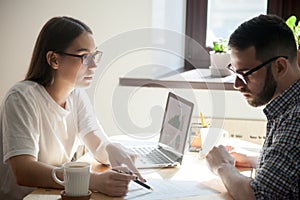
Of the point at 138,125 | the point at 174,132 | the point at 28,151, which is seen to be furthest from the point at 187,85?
the point at 28,151

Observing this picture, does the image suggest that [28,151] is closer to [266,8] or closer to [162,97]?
[162,97]

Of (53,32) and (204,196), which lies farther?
(53,32)

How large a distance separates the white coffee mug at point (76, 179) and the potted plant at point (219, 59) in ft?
5.86

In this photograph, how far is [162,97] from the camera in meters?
3.05

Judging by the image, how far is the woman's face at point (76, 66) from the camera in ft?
6.47

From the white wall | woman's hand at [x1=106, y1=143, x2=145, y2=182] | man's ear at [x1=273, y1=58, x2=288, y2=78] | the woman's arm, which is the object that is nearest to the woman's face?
woman's hand at [x1=106, y1=143, x2=145, y2=182]

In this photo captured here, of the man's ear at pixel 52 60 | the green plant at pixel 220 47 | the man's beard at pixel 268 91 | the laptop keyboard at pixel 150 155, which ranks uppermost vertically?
the man's ear at pixel 52 60

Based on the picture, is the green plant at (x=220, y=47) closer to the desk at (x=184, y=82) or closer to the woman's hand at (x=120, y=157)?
the desk at (x=184, y=82)

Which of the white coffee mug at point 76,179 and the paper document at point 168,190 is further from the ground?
the white coffee mug at point 76,179

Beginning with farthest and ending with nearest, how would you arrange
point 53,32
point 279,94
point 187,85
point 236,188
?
point 187,85 < point 53,32 < point 279,94 < point 236,188

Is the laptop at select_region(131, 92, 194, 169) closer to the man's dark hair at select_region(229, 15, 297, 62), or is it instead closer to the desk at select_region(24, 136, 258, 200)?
the desk at select_region(24, 136, 258, 200)

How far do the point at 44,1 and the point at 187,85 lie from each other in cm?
95

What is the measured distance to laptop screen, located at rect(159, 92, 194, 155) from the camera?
2.00m

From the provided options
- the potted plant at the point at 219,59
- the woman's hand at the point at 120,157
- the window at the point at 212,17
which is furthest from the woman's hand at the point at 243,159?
the window at the point at 212,17
